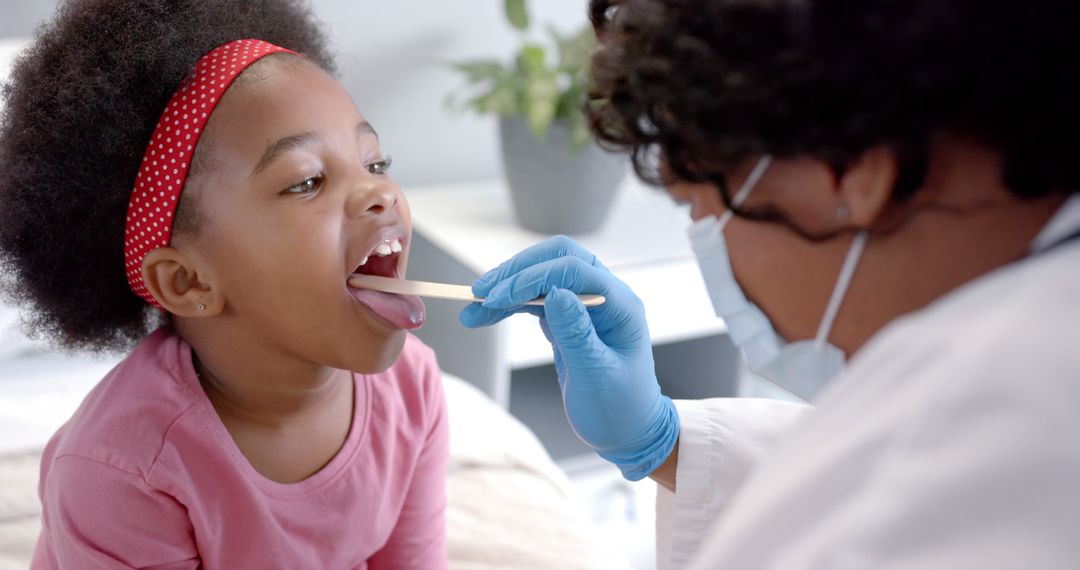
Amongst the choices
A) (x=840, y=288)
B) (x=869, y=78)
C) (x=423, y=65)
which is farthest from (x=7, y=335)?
(x=869, y=78)

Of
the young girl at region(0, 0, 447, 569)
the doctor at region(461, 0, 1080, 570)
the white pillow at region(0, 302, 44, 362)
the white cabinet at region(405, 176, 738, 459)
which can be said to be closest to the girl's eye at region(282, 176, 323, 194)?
the young girl at region(0, 0, 447, 569)

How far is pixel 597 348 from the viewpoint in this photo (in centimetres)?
120

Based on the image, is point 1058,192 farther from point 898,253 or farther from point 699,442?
point 699,442

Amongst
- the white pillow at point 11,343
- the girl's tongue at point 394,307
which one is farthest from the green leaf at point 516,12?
the girl's tongue at point 394,307

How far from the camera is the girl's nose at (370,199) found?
44.1 inches

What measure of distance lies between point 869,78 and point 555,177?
1.68 m

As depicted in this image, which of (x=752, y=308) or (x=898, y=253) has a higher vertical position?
(x=898, y=253)

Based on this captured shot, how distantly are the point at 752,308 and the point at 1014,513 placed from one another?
353 millimetres

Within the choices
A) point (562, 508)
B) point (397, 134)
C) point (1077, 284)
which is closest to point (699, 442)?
point (562, 508)

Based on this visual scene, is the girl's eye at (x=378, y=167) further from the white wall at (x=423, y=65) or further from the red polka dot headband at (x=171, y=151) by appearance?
the white wall at (x=423, y=65)

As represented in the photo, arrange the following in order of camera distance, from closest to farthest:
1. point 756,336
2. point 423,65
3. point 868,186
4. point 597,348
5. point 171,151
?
point 868,186 < point 756,336 < point 171,151 < point 597,348 < point 423,65

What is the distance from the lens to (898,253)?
789 millimetres

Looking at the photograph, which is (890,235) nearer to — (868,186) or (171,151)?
(868,186)

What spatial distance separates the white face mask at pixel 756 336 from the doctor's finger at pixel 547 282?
0.84 ft
